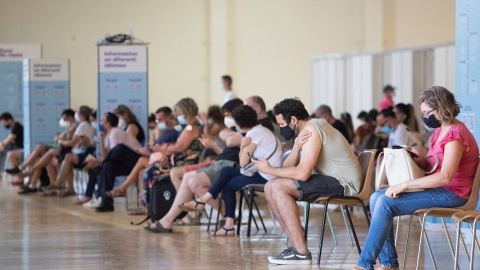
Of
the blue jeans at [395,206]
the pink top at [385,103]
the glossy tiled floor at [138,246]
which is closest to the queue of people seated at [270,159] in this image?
the blue jeans at [395,206]

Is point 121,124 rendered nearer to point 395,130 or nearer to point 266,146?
point 395,130

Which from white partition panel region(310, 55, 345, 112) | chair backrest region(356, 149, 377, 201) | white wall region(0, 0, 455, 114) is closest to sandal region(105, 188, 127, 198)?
chair backrest region(356, 149, 377, 201)

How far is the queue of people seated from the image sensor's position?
4.89 m

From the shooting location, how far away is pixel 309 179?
5758mm

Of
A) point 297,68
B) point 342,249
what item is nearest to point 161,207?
point 342,249

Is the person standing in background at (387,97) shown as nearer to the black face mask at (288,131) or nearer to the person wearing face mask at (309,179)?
the black face mask at (288,131)

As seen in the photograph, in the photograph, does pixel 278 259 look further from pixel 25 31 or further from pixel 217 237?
pixel 25 31

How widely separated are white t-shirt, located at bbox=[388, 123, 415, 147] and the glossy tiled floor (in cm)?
80

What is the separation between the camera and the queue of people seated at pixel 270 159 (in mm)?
4887

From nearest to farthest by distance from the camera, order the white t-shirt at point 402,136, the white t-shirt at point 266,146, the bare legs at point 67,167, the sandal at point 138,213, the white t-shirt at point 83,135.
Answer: the white t-shirt at point 266,146, the white t-shirt at point 402,136, the sandal at point 138,213, the white t-shirt at point 83,135, the bare legs at point 67,167

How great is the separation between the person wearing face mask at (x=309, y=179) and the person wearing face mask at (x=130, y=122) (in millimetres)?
4647

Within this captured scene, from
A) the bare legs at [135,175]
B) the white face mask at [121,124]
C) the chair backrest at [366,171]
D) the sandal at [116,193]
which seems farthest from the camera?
the white face mask at [121,124]

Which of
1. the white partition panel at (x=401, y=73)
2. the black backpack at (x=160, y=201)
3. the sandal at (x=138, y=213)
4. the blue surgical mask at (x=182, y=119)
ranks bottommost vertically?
the sandal at (x=138, y=213)

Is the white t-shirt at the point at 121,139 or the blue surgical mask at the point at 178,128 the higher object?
the blue surgical mask at the point at 178,128
